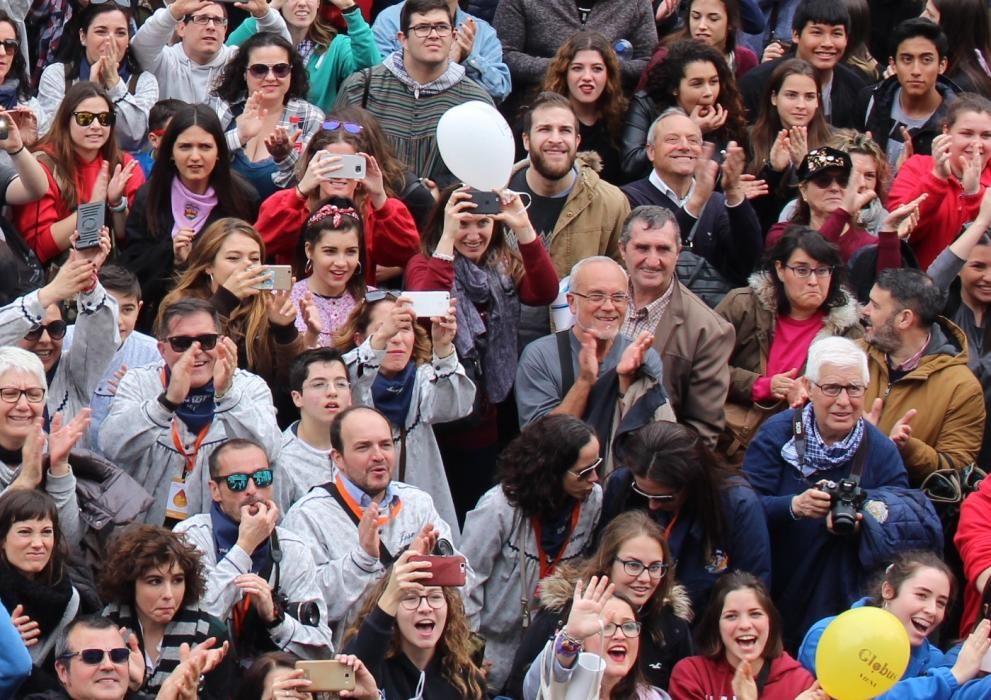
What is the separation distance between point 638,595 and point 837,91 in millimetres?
4945

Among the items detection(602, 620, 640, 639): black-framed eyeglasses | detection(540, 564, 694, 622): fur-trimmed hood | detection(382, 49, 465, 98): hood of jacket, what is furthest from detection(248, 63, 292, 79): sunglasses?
detection(602, 620, 640, 639): black-framed eyeglasses

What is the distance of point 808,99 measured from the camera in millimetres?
12320

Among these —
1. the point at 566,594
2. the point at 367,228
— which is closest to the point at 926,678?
the point at 566,594

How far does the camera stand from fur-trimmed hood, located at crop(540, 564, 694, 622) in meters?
9.15

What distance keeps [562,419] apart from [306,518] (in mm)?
1132

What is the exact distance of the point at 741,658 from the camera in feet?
29.6

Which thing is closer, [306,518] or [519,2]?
[306,518]

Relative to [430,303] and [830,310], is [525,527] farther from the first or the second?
[830,310]

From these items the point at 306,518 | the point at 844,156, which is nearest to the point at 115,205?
the point at 306,518

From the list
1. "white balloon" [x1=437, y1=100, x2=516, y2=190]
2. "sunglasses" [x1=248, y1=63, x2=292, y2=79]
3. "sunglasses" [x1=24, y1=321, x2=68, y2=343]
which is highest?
"white balloon" [x1=437, y1=100, x2=516, y2=190]

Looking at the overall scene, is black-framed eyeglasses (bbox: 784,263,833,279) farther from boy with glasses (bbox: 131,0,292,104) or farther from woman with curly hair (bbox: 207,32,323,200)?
boy with glasses (bbox: 131,0,292,104)

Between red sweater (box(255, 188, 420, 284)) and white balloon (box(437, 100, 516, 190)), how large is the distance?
1.99ft

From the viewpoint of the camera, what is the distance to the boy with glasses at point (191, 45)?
41.2 ft

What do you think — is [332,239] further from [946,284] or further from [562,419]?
[946,284]
